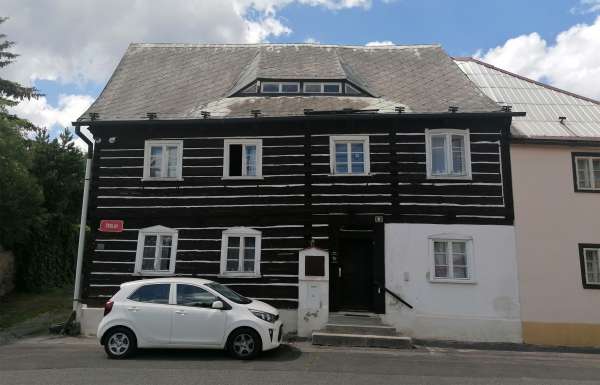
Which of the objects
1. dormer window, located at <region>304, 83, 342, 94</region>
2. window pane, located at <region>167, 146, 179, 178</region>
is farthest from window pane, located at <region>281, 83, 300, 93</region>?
window pane, located at <region>167, 146, 179, 178</region>

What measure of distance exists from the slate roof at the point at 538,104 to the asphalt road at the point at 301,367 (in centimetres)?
629

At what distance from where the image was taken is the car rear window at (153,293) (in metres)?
8.96

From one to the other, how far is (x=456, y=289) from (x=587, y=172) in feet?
17.2

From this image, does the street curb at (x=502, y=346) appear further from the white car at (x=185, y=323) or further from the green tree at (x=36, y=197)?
the green tree at (x=36, y=197)

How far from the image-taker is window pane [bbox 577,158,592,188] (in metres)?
12.3

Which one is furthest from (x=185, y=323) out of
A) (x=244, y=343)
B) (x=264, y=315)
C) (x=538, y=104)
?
(x=538, y=104)

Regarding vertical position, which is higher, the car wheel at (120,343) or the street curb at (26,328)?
the car wheel at (120,343)

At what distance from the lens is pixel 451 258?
A: 11.9 m

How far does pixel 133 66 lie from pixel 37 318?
31.0 feet

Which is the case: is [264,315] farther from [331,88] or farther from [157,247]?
[331,88]

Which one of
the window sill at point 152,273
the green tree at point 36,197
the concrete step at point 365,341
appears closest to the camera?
the concrete step at point 365,341

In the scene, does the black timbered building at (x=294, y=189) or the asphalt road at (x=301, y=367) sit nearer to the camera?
the asphalt road at (x=301, y=367)

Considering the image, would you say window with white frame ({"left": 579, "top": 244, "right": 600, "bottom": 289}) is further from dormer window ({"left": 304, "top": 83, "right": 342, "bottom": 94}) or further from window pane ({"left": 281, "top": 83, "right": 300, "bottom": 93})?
window pane ({"left": 281, "top": 83, "right": 300, "bottom": 93})

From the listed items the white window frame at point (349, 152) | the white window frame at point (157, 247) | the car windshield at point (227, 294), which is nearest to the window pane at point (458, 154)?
the white window frame at point (349, 152)
